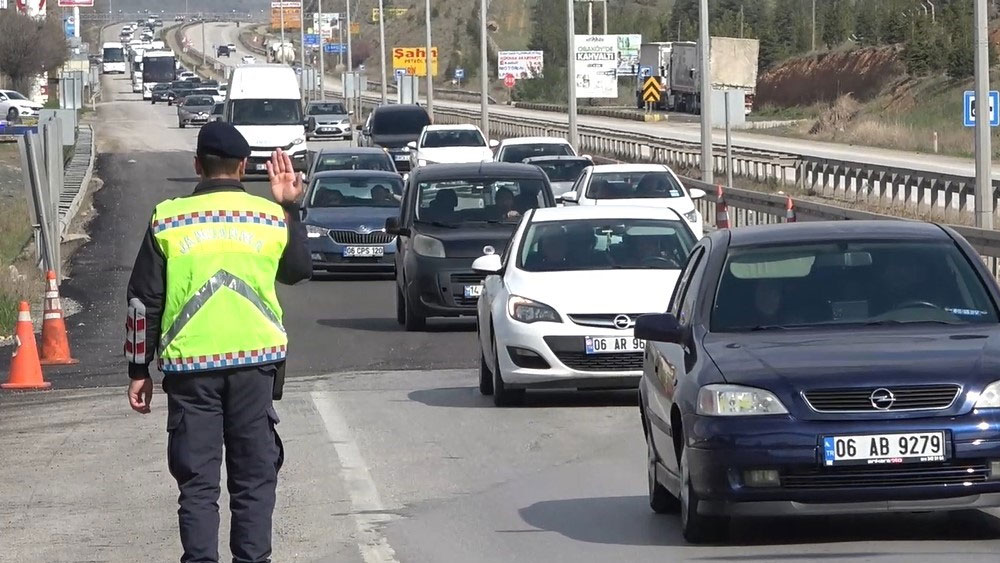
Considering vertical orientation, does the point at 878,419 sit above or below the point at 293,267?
below

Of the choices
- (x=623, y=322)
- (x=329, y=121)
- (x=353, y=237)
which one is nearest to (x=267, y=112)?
(x=329, y=121)

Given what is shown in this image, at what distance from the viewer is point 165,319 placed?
7.13 metres

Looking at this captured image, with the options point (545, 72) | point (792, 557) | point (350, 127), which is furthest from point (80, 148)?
point (545, 72)

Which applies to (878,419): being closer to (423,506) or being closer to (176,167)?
(423,506)

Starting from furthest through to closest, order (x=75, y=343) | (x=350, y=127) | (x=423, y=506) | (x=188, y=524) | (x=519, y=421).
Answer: (x=350, y=127) → (x=75, y=343) → (x=519, y=421) → (x=423, y=506) → (x=188, y=524)

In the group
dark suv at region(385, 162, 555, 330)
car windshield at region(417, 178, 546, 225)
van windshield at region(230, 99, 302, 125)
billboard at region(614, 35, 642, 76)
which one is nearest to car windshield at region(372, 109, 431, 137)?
van windshield at region(230, 99, 302, 125)

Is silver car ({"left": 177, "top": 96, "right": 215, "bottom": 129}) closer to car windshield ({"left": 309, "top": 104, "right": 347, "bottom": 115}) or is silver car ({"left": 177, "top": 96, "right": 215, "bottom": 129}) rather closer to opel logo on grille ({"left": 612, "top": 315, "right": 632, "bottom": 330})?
car windshield ({"left": 309, "top": 104, "right": 347, "bottom": 115})

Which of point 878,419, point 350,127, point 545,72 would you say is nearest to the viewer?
point 878,419

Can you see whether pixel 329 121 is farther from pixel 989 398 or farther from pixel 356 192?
pixel 989 398

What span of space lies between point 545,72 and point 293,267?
129 meters

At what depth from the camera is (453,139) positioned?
158 ft

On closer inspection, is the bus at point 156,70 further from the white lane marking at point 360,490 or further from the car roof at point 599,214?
the white lane marking at point 360,490

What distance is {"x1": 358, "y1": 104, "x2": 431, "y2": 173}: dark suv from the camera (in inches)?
2162

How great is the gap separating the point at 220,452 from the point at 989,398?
3095 millimetres
